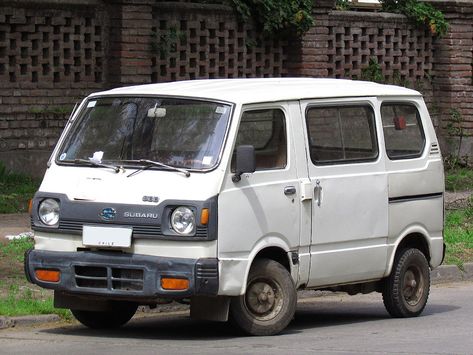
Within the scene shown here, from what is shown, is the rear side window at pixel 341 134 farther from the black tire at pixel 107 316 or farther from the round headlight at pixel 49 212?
the round headlight at pixel 49 212

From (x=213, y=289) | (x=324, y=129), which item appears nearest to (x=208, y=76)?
(x=324, y=129)

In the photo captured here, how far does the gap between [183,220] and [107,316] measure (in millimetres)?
1499

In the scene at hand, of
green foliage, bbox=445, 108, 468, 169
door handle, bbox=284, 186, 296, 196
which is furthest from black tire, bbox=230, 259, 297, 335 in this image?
green foliage, bbox=445, 108, 468, 169

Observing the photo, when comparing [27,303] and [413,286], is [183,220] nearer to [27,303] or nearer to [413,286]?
[27,303]

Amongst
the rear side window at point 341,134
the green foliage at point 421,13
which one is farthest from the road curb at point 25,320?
the green foliage at point 421,13

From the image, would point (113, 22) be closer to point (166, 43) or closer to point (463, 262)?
point (166, 43)

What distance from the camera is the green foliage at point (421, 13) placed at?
22.5m

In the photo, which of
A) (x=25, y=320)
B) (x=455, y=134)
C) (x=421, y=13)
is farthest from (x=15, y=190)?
(x=455, y=134)

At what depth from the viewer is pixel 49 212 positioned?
10039mm

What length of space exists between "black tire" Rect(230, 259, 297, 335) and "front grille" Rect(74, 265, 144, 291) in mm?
736

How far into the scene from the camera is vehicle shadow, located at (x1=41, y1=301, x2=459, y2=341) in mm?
10305

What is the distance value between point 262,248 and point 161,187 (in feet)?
2.92

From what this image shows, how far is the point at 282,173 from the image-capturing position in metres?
10.2

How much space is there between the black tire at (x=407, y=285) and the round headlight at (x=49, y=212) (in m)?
2.95
